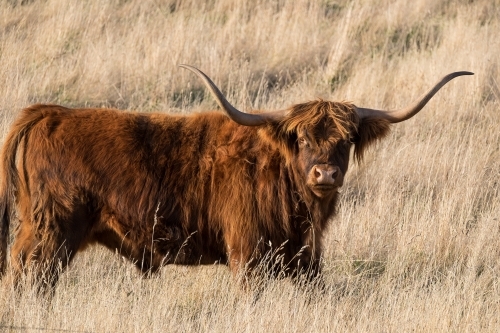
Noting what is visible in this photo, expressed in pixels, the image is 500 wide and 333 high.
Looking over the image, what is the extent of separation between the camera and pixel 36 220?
5277mm

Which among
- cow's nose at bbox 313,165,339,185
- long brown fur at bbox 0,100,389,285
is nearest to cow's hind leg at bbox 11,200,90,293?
long brown fur at bbox 0,100,389,285

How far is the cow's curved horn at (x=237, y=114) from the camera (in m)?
5.32

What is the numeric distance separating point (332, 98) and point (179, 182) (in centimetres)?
416

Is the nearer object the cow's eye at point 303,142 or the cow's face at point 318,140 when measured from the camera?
the cow's face at point 318,140

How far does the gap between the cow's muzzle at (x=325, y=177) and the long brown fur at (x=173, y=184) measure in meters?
0.09

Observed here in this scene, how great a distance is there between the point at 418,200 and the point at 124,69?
3.96m

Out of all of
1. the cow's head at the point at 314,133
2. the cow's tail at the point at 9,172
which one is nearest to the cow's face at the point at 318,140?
the cow's head at the point at 314,133

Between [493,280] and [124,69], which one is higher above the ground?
[124,69]

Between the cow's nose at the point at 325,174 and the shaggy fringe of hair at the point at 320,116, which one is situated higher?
the shaggy fringe of hair at the point at 320,116

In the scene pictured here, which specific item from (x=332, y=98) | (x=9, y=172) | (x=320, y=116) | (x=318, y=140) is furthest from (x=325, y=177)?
(x=332, y=98)

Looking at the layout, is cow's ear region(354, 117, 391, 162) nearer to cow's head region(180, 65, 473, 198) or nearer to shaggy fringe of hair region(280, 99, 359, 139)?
cow's head region(180, 65, 473, 198)

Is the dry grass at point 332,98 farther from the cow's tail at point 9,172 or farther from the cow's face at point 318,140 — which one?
the cow's face at point 318,140

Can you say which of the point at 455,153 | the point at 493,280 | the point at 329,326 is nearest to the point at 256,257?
the point at 329,326

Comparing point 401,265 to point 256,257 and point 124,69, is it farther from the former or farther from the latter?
point 124,69
